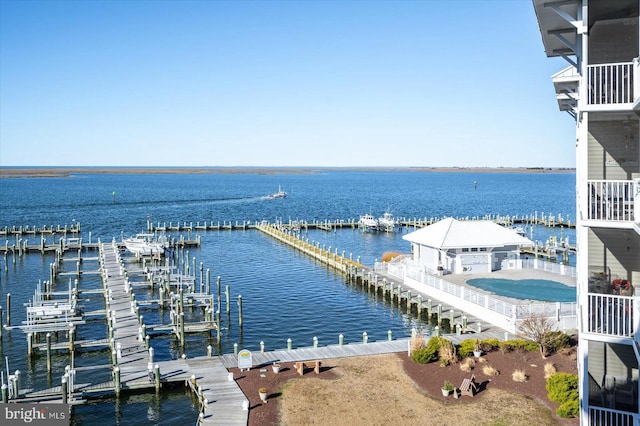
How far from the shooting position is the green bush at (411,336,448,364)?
27.4 meters

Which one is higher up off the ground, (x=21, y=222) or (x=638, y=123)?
(x=638, y=123)

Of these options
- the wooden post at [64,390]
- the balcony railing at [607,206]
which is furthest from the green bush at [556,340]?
the wooden post at [64,390]

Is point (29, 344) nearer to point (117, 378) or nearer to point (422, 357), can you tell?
point (117, 378)

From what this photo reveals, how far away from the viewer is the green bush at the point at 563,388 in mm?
22172

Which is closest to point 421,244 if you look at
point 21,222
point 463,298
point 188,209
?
point 463,298

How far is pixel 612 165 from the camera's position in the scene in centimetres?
1525

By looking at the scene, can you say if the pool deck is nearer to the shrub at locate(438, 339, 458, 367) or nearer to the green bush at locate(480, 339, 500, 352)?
the green bush at locate(480, 339, 500, 352)

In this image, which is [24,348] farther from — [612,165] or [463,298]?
[612,165]

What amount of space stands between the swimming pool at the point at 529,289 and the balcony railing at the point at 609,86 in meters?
25.0

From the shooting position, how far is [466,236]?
45.6 metres

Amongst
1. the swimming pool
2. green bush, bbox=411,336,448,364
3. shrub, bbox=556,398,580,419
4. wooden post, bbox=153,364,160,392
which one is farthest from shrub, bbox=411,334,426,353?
wooden post, bbox=153,364,160,392

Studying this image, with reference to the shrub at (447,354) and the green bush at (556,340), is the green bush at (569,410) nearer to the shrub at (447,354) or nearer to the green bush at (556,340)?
the shrub at (447,354)

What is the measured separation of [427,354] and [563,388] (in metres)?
6.43

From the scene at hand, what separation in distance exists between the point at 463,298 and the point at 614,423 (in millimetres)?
24842
